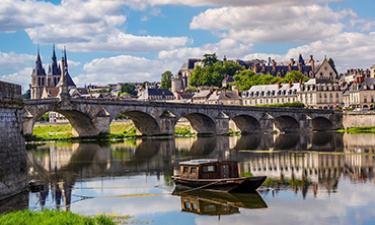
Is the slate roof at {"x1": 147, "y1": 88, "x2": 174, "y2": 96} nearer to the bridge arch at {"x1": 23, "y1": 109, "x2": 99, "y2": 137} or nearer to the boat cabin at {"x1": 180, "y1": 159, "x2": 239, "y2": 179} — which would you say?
the bridge arch at {"x1": 23, "y1": 109, "x2": 99, "y2": 137}

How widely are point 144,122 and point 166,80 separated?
87153 mm

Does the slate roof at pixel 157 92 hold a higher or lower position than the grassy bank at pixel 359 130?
higher

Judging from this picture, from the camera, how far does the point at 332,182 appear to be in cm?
3073

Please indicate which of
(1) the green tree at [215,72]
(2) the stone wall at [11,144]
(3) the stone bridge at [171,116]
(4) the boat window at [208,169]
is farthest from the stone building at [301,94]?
(2) the stone wall at [11,144]

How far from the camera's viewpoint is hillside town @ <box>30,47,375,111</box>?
345ft

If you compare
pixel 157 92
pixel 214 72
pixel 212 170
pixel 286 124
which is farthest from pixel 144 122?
pixel 214 72

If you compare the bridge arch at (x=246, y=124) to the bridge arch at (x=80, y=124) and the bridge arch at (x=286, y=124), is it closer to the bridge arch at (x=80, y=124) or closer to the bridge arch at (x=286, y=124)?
the bridge arch at (x=286, y=124)

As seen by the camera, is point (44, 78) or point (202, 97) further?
point (44, 78)

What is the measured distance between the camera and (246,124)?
87.6m

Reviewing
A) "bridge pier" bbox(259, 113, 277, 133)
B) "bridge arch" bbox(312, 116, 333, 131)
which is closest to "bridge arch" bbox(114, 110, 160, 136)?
"bridge pier" bbox(259, 113, 277, 133)

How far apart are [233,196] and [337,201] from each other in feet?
14.2

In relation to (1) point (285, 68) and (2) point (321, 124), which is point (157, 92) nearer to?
(1) point (285, 68)

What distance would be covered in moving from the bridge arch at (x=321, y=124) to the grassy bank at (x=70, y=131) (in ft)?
61.4

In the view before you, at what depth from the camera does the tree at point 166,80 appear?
533ft
